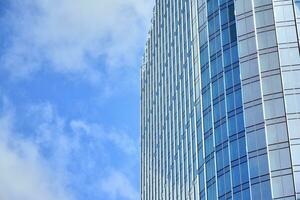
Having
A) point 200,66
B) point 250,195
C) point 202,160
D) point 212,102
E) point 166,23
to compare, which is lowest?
point 250,195

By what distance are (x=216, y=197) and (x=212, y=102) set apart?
12.3m

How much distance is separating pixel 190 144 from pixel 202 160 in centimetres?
1032

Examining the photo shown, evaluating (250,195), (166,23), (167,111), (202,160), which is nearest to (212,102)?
(202,160)

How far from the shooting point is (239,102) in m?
92.3

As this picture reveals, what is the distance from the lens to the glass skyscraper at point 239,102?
285ft

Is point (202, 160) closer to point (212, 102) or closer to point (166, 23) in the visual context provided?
point (212, 102)

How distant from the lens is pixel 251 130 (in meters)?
89.4

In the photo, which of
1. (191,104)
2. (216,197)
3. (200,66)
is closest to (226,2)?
(200,66)

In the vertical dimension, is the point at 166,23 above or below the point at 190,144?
above

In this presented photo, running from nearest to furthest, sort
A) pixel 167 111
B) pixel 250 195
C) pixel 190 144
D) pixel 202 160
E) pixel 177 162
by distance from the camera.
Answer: pixel 250 195 < pixel 202 160 < pixel 190 144 < pixel 177 162 < pixel 167 111

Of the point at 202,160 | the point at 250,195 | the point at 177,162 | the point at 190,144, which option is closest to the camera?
the point at 250,195

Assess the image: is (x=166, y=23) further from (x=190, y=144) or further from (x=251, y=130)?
(x=251, y=130)

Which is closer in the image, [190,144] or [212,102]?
[212,102]

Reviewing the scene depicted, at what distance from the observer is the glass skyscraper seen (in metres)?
86.8
